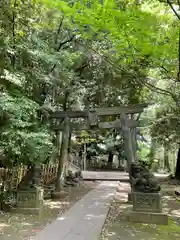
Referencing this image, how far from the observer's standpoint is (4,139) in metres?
5.09

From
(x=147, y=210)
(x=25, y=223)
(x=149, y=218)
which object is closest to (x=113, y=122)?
(x=147, y=210)

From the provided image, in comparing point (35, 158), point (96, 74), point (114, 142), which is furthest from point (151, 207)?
point (114, 142)

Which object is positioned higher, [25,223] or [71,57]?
[71,57]

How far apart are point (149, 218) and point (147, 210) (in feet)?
0.66

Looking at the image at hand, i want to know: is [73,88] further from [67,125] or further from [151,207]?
[151,207]

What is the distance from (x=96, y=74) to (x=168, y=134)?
21.5 feet

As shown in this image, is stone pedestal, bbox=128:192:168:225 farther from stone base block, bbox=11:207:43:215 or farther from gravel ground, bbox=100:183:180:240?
stone base block, bbox=11:207:43:215

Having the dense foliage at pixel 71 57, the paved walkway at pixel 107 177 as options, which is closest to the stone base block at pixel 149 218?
the dense foliage at pixel 71 57

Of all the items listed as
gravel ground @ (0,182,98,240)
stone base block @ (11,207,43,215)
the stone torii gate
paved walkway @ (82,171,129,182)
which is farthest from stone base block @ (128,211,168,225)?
paved walkway @ (82,171,129,182)

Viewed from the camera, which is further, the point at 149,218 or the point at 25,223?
the point at 149,218

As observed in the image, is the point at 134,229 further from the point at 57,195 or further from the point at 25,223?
the point at 57,195

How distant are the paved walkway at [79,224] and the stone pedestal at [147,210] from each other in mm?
828

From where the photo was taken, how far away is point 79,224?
5176 millimetres

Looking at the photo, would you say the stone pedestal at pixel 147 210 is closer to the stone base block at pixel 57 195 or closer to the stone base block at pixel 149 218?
the stone base block at pixel 149 218
